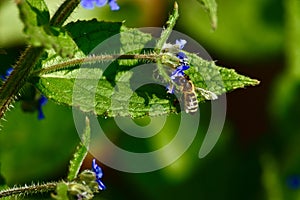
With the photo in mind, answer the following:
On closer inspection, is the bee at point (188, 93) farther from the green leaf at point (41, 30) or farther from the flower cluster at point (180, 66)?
the green leaf at point (41, 30)

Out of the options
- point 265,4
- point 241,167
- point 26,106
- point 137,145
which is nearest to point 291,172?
point 241,167

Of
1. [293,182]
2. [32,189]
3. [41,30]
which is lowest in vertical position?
[293,182]

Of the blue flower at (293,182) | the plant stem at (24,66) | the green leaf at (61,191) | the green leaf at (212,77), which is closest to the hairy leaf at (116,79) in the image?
the green leaf at (212,77)

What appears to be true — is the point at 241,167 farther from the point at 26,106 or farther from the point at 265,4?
the point at 26,106

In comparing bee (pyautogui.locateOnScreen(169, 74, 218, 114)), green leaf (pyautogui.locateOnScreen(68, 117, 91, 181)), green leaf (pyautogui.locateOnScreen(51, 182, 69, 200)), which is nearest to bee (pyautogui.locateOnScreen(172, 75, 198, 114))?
bee (pyautogui.locateOnScreen(169, 74, 218, 114))

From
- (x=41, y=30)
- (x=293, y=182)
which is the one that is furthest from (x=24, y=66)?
(x=293, y=182)

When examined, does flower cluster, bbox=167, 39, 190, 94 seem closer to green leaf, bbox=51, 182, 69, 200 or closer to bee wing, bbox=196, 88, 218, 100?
bee wing, bbox=196, 88, 218, 100

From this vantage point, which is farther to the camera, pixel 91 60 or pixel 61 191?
pixel 91 60

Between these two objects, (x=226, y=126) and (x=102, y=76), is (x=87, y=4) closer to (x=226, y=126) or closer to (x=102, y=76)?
(x=102, y=76)
